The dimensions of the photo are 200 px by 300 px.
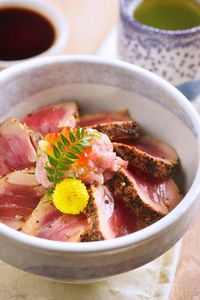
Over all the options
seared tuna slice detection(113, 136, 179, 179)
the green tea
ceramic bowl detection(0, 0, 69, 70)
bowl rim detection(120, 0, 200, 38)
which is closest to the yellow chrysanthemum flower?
seared tuna slice detection(113, 136, 179, 179)

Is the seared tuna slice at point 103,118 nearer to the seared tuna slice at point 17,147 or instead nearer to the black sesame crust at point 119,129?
the black sesame crust at point 119,129

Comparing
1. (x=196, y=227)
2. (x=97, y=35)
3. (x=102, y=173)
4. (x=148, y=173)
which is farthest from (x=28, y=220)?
(x=97, y=35)

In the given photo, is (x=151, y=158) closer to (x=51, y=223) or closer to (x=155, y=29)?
(x=51, y=223)

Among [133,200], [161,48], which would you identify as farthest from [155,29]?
[133,200]

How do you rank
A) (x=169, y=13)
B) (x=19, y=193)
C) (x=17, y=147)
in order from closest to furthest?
(x=19, y=193) < (x=17, y=147) < (x=169, y=13)

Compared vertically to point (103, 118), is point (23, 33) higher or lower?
lower

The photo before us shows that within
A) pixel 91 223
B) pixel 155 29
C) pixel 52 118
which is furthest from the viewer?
pixel 155 29

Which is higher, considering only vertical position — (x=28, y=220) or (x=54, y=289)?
(x=28, y=220)

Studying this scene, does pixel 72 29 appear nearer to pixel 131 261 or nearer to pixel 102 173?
pixel 102 173
